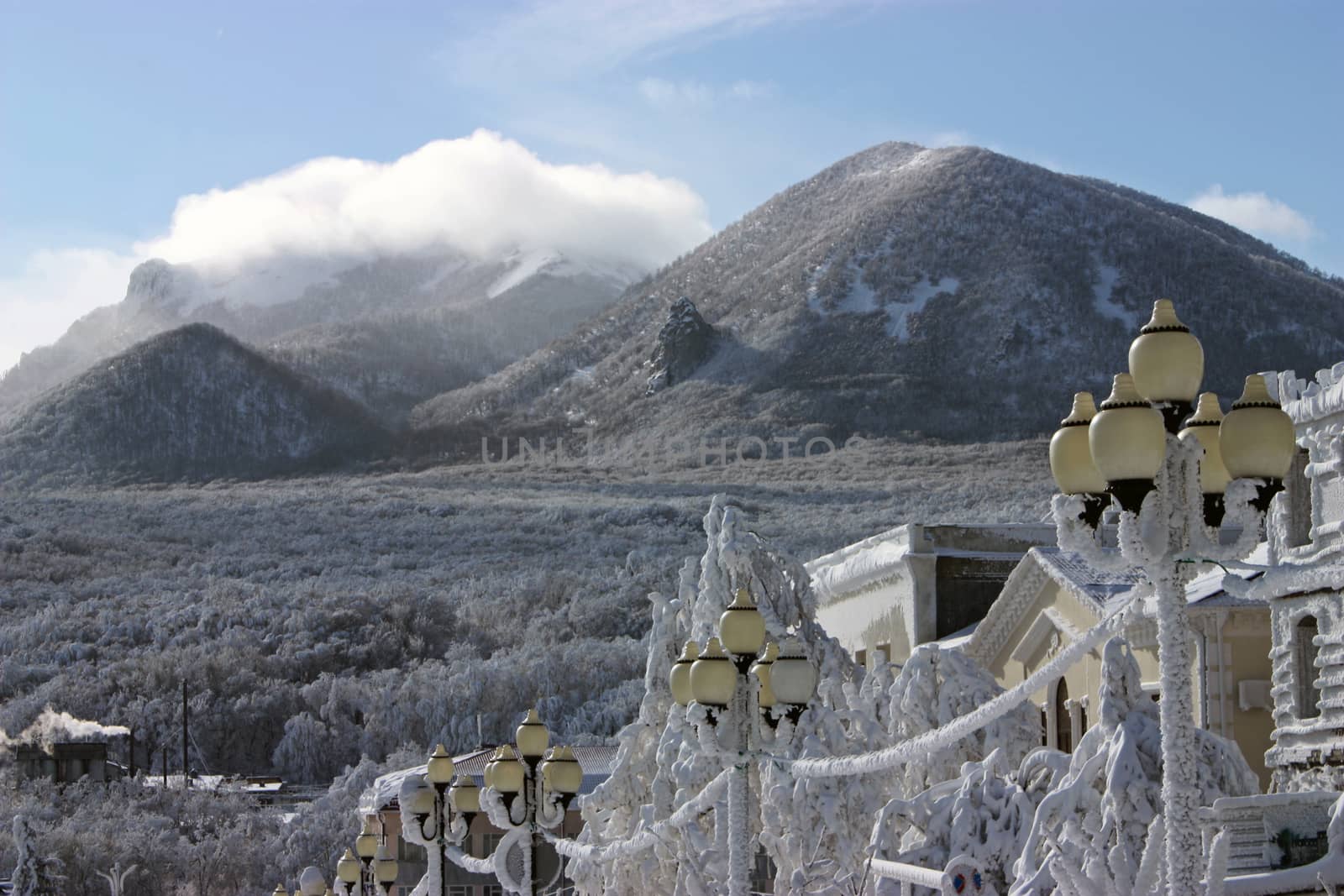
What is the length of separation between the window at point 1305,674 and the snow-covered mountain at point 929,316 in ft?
324

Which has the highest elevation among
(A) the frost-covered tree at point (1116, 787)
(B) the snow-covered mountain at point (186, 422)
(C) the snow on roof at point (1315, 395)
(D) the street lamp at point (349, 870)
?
(B) the snow-covered mountain at point (186, 422)

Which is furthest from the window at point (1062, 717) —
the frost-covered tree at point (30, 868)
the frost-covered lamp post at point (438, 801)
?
the frost-covered tree at point (30, 868)

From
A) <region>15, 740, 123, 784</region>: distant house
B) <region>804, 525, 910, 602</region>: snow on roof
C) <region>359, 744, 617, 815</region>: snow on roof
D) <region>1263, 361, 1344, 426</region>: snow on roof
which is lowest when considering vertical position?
<region>15, 740, 123, 784</region>: distant house

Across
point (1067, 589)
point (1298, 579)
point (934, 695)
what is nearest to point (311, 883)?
point (934, 695)

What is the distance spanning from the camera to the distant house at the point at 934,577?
27453 millimetres

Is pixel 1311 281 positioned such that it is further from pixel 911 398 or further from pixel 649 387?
pixel 649 387

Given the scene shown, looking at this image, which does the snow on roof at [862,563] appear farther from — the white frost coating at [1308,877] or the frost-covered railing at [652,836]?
the white frost coating at [1308,877]

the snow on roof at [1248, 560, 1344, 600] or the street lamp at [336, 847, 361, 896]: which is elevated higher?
the snow on roof at [1248, 560, 1344, 600]

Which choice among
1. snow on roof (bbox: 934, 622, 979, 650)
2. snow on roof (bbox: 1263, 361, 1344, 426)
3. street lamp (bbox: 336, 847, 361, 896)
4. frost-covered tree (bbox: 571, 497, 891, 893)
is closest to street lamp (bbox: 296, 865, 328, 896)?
street lamp (bbox: 336, 847, 361, 896)

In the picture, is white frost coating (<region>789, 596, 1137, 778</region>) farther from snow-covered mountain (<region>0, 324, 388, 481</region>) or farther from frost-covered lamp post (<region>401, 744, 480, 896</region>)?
snow-covered mountain (<region>0, 324, 388, 481</region>)

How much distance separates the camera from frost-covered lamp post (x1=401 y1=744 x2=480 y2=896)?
1589 cm

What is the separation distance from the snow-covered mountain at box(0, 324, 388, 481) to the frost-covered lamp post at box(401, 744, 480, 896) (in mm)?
129351

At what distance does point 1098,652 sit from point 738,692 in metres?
10.6

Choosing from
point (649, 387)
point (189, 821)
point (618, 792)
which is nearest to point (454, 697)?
point (189, 821)
